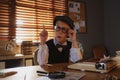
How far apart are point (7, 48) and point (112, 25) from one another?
9.62 ft

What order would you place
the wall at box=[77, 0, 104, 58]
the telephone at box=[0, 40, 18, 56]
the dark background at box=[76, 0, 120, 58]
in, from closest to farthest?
the telephone at box=[0, 40, 18, 56] → the wall at box=[77, 0, 104, 58] → the dark background at box=[76, 0, 120, 58]

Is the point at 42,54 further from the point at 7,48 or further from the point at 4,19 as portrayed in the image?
the point at 4,19

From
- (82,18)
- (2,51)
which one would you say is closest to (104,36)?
(82,18)

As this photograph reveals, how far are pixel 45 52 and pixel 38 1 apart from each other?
1.83 metres

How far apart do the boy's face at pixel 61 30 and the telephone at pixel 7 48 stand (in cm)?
112

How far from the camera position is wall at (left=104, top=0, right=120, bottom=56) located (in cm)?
464

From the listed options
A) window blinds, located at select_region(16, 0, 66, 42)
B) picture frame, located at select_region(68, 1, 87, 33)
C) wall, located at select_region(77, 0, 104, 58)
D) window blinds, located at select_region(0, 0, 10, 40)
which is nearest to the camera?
window blinds, located at select_region(0, 0, 10, 40)

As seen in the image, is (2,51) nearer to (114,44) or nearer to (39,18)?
(39,18)

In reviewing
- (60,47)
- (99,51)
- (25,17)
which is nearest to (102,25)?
(99,51)

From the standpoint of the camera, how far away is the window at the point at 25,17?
3.05 metres

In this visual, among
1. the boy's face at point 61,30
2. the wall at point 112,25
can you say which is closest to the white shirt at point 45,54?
the boy's face at point 61,30

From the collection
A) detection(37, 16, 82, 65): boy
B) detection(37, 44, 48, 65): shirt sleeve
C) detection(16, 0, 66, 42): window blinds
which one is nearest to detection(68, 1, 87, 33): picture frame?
detection(16, 0, 66, 42): window blinds

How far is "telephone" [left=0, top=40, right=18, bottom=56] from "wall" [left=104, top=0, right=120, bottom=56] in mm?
2766

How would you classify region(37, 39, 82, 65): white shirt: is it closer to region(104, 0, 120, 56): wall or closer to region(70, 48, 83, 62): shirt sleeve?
region(70, 48, 83, 62): shirt sleeve
